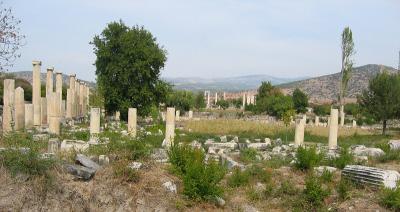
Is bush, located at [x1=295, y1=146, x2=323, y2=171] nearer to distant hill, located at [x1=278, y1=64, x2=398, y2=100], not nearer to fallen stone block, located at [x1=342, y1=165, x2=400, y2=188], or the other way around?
fallen stone block, located at [x1=342, y1=165, x2=400, y2=188]

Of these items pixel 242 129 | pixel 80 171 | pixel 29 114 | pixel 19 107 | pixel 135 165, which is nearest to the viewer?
pixel 80 171

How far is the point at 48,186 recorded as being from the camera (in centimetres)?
890

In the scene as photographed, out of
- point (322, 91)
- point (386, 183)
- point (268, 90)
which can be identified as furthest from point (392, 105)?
point (322, 91)

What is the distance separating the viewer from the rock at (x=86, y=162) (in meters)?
9.57

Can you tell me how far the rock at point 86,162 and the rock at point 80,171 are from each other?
0.15m

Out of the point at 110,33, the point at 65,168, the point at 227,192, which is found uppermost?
the point at 110,33

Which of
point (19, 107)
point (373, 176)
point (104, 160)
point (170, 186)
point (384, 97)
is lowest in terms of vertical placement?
point (170, 186)

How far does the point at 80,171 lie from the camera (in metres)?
9.26

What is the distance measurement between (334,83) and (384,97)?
3115 inches

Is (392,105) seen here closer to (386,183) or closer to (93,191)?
(386,183)

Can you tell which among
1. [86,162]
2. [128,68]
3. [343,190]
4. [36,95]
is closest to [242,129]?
[128,68]

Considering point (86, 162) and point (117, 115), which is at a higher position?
point (86, 162)

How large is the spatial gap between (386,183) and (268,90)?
56.4m

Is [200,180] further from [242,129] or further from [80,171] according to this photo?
[242,129]
